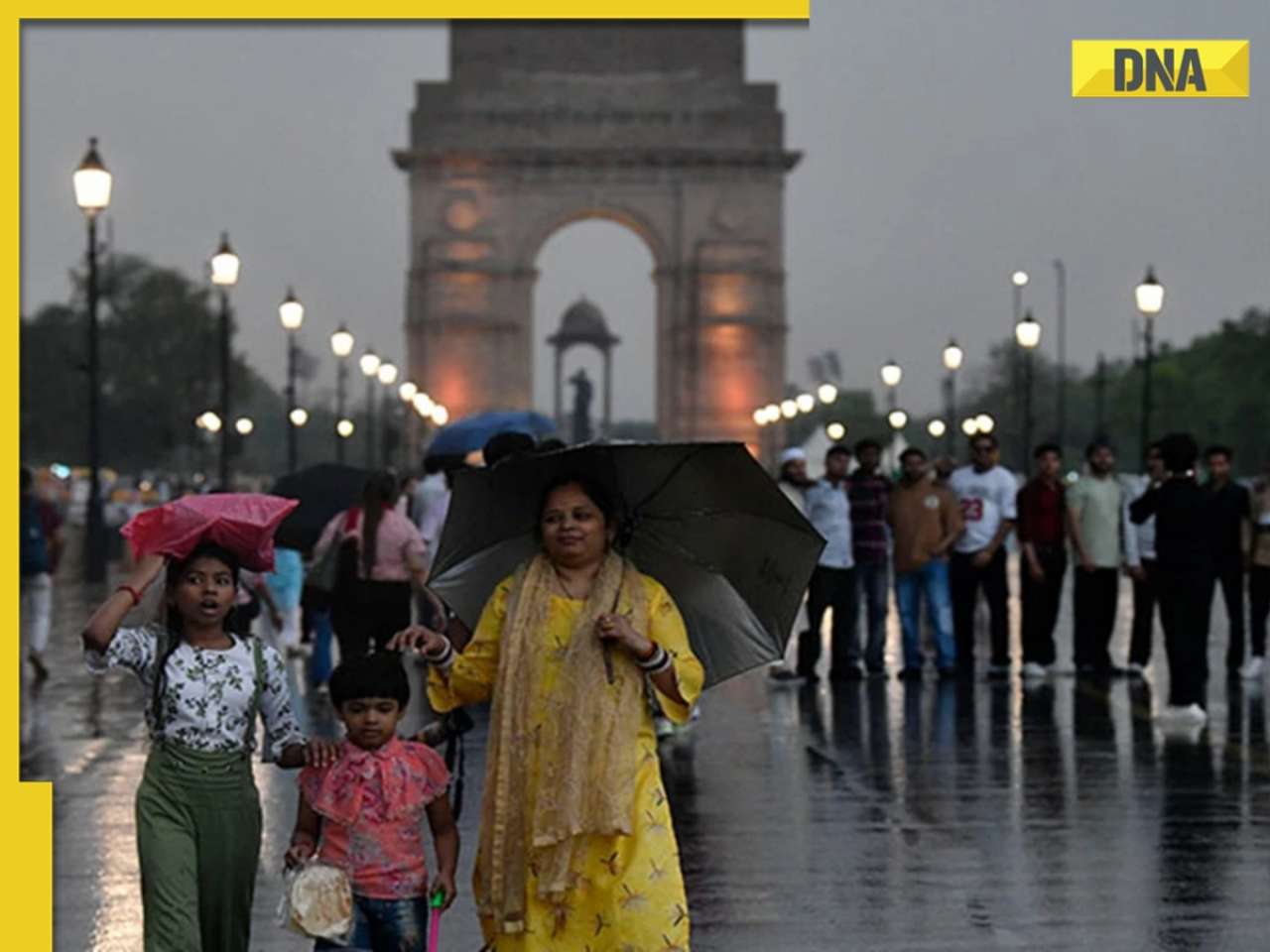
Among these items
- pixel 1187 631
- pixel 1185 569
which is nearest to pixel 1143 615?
pixel 1185 569

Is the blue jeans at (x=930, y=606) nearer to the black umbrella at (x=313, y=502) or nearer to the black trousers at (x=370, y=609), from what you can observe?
the black umbrella at (x=313, y=502)

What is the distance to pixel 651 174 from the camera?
7381cm

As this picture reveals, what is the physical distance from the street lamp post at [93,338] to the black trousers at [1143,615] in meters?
11.0

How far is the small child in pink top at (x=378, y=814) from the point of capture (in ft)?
20.4

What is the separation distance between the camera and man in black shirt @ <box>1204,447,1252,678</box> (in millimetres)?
17281

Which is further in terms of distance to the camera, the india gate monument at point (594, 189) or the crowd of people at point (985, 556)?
the india gate monument at point (594, 189)

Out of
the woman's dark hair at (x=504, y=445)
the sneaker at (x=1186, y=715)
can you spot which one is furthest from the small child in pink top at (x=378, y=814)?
the sneaker at (x=1186, y=715)

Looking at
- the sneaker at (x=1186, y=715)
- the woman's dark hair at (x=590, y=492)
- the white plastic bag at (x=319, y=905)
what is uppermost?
the woman's dark hair at (x=590, y=492)

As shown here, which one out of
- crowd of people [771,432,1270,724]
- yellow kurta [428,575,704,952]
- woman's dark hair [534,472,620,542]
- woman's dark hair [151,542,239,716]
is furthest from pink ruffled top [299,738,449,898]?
crowd of people [771,432,1270,724]

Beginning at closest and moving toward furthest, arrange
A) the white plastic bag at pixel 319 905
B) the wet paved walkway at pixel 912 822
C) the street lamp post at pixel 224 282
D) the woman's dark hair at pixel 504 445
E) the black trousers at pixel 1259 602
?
the white plastic bag at pixel 319 905 → the wet paved walkway at pixel 912 822 → the woman's dark hair at pixel 504 445 → the black trousers at pixel 1259 602 → the street lamp post at pixel 224 282

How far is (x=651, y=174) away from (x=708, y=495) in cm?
6761

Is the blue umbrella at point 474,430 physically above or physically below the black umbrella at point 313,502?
above

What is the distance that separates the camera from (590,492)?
21.3 feet

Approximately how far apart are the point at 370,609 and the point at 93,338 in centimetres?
1627
